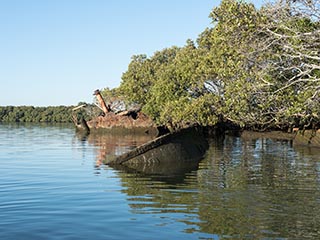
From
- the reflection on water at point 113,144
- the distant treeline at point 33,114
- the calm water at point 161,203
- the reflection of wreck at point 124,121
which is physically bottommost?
the calm water at point 161,203

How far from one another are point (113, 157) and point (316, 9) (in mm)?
12223

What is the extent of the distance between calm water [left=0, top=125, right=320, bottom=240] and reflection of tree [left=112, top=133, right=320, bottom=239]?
0.02m

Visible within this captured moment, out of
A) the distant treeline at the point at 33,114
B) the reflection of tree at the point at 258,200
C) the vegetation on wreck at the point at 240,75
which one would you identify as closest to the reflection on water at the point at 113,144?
the vegetation on wreck at the point at 240,75

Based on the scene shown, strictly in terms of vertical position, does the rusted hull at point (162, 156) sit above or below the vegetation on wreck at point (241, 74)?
below

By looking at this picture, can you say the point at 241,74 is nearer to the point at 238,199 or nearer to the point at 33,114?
the point at 238,199

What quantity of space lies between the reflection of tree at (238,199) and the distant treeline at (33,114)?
123 metres

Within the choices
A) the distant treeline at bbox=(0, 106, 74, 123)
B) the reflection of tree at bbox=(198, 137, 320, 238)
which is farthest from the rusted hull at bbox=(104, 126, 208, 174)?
the distant treeline at bbox=(0, 106, 74, 123)

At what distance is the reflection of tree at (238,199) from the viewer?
32.3ft

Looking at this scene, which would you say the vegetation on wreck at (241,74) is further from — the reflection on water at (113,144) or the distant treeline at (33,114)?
the distant treeline at (33,114)

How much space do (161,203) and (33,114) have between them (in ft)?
442

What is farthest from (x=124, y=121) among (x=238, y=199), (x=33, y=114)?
(x=33, y=114)

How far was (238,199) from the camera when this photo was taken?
13016 millimetres

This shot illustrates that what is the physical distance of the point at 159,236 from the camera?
9.20 metres

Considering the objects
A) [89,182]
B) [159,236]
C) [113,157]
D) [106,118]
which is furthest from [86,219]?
[106,118]
